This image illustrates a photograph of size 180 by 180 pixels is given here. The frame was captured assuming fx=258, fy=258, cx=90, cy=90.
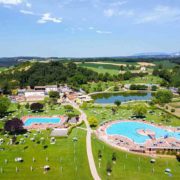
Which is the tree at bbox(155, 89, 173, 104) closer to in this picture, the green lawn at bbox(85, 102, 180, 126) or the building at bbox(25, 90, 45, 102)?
the green lawn at bbox(85, 102, 180, 126)

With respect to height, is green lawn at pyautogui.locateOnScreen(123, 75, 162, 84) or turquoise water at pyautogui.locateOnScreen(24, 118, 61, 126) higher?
green lawn at pyautogui.locateOnScreen(123, 75, 162, 84)

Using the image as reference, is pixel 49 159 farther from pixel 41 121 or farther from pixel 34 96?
pixel 34 96

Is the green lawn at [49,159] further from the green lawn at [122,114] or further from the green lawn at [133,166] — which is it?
the green lawn at [122,114]

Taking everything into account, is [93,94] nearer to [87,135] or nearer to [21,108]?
[21,108]

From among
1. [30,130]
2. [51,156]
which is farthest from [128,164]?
[30,130]

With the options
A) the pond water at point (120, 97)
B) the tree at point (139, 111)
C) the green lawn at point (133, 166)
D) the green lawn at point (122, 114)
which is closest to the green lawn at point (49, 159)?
the green lawn at point (133, 166)

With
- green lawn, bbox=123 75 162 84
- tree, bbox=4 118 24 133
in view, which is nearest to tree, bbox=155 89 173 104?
tree, bbox=4 118 24 133
